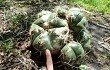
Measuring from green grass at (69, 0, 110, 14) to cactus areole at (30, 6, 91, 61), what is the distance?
194cm

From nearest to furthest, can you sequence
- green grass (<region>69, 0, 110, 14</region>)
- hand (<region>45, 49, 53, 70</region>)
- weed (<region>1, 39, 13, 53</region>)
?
hand (<region>45, 49, 53, 70</region>)
weed (<region>1, 39, 13, 53</region>)
green grass (<region>69, 0, 110, 14</region>)

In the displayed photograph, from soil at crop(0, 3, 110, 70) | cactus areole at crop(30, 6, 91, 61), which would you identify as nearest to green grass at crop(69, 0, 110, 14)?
soil at crop(0, 3, 110, 70)

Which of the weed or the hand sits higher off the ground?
the weed

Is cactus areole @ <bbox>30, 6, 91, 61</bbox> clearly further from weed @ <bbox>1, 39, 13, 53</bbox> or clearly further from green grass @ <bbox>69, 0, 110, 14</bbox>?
green grass @ <bbox>69, 0, 110, 14</bbox>

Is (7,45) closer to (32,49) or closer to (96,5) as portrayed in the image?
(32,49)

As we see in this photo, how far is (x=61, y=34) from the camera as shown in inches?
140

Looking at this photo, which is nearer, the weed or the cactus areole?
the cactus areole

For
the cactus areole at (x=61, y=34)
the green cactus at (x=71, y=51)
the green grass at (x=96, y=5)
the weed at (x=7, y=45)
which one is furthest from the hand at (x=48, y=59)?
the green grass at (x=96, y=5)

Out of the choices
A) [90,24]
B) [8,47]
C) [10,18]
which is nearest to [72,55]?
[8,47]

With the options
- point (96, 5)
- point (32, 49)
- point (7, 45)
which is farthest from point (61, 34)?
point (96, 5)

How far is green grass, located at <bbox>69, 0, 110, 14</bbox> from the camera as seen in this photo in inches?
227

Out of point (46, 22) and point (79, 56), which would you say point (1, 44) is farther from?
point (79, 56)

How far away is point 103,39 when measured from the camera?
478 centimetres

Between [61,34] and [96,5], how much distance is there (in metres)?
2.60
